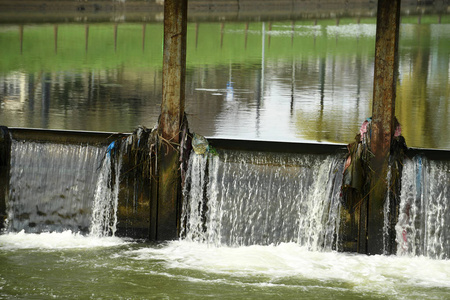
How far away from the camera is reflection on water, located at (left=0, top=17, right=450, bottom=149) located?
15508 mm

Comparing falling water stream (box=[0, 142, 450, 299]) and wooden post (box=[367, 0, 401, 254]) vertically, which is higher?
wooden post (box=[367, 0, 401, 254])

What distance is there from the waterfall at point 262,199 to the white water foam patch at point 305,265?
0.57 feet

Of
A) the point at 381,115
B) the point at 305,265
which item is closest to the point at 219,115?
the point at 381,115

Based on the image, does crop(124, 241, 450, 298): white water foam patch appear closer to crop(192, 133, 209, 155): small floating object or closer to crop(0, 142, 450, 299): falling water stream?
crop(0, 142, 450, 299): falling water stream

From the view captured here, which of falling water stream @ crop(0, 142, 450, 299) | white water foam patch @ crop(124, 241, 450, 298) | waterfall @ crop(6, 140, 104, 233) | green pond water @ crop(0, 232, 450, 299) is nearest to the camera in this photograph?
green pond water @ crop(0, 232, 450, 299)

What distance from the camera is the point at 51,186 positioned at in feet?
39.3

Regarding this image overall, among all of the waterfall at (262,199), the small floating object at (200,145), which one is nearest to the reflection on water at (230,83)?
the small floating object at (200,145)

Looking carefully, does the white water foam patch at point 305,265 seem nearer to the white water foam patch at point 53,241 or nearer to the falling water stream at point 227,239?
the falling water stream at point 227,239

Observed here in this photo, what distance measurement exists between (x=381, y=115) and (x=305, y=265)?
6.98 ft

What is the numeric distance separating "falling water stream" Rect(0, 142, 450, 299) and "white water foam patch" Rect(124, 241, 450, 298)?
13 millimetres

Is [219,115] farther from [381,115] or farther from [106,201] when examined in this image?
[381,115]

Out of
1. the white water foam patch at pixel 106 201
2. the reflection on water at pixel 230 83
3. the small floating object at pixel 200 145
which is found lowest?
the white water foam patch at pixel 106 201

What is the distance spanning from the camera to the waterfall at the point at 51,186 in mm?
11859

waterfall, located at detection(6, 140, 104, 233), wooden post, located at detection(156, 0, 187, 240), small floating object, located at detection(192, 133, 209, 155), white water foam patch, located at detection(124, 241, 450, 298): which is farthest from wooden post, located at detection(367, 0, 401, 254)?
waterfall, located at detection(6, 140, 104, 233)
